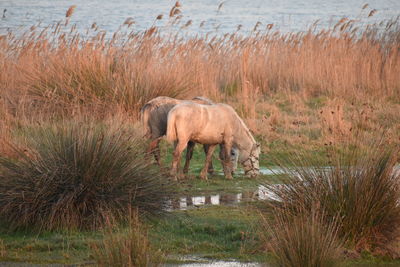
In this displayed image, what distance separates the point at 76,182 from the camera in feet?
26.1

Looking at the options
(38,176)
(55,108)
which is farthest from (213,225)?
(55,108)

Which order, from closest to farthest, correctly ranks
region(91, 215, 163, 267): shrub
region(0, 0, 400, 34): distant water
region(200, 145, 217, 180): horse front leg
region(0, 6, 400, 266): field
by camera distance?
region(91, 215, 163, 267): shrub
region(0, 6, 400, 266): field
region(200, 145, 217, 180): horse front leg
region(0, 0, 400, 34): distant water

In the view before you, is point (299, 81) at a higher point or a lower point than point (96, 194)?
higher

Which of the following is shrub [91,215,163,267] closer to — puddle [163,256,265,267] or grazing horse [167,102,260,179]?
puddle [163,256,265,267]

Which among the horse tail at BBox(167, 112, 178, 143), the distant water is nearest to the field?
the horse tail at BBox(167, 112, 178, 143)

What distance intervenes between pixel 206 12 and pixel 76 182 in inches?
1696

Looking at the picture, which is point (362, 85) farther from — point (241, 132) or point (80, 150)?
point (80, 150)

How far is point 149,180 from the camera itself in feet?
27.2

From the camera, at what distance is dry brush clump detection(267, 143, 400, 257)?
7.08 m

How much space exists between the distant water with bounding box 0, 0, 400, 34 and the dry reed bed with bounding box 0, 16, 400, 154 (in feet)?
59.3

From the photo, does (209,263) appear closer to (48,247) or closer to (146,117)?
(48,247)

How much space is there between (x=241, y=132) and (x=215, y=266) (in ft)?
17.3

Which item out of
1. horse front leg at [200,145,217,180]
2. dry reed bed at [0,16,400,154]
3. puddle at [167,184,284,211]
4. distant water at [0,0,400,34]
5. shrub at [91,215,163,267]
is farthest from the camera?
distant water at [0,0,400,34]

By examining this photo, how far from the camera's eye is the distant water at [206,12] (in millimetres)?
41875
